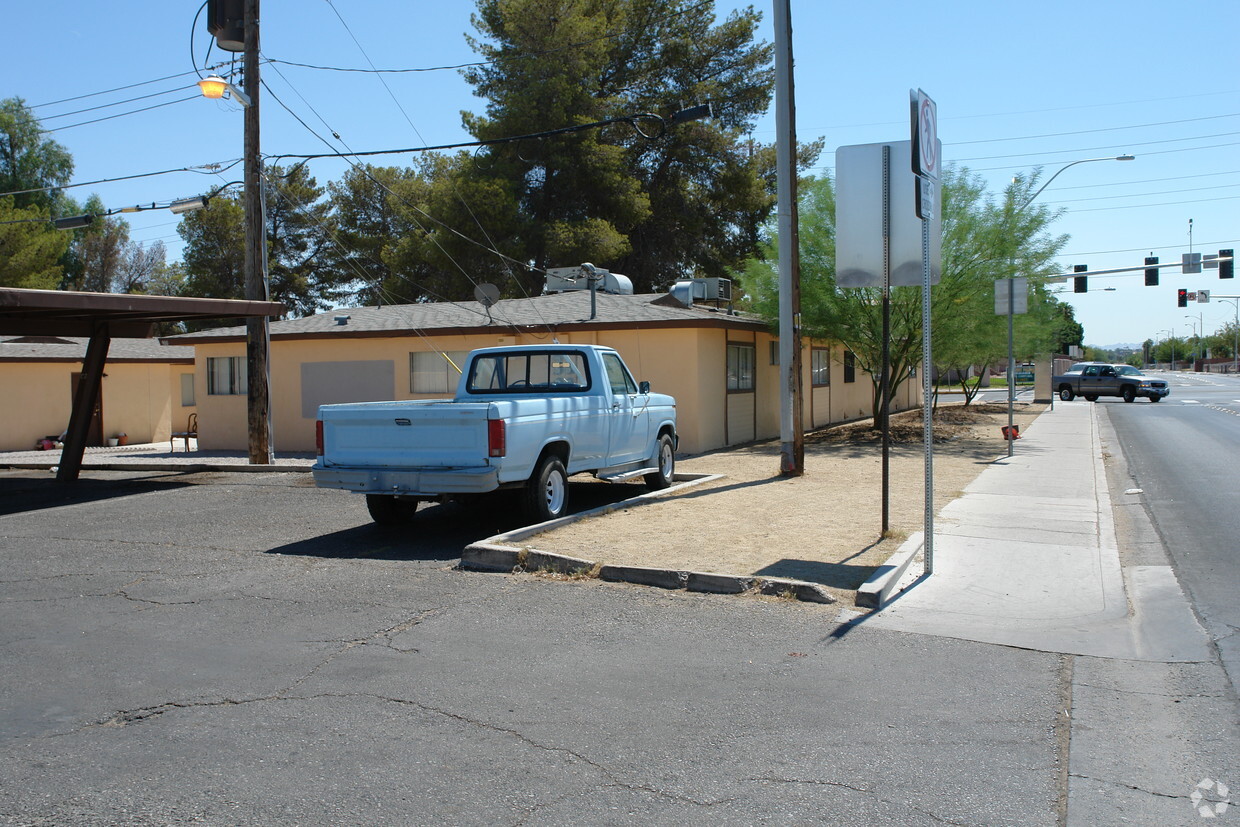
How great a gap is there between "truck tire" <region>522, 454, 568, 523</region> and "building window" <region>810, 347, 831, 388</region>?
52.7ft

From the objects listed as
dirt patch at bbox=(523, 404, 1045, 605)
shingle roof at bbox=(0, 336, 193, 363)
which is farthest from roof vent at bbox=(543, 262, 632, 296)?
shingle roof at bbox=(0, 336, 193, 363)

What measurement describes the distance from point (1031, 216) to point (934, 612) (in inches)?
679

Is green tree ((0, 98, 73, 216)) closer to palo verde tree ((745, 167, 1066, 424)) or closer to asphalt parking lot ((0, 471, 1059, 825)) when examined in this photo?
palo verde tree ((745, 167, 1066, 424))

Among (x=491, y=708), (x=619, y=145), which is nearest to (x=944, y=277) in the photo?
(x=491, y=708)

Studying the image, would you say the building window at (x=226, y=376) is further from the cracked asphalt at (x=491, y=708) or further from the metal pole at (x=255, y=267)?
the cracked asphalt at (x=491, y=708)

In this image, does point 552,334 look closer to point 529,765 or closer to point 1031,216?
point 1031,216

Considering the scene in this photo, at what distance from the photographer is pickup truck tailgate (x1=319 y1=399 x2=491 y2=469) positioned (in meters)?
9.38

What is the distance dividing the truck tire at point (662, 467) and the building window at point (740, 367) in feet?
24.4

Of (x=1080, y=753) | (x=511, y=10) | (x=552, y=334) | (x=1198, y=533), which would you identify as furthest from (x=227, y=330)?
(x=1080, y=753)

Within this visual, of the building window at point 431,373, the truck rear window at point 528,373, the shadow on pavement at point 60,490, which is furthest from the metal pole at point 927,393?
the building window at point 431,373

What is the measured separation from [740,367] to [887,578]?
14404mm

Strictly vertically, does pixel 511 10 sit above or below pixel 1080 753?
above

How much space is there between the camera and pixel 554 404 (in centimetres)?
1034

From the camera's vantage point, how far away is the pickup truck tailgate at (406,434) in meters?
9.38
